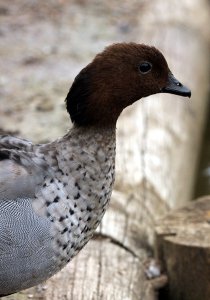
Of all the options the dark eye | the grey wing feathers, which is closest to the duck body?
the grey wing feathers

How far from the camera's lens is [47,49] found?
634 cm

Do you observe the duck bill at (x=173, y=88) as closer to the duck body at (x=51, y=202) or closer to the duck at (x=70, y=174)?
the duck at (x=70, y=174)

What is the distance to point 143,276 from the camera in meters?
3.95

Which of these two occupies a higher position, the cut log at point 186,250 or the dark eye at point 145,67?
the dark eye at point 145,67

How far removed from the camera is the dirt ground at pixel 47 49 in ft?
17.0

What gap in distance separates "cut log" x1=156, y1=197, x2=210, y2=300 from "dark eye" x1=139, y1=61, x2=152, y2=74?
32.1 inches

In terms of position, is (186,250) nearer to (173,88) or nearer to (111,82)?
(173,88)

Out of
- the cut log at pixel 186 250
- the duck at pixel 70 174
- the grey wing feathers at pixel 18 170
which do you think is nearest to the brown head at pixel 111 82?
the duck at pixel 70 174

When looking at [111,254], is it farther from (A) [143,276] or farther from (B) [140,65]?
(B) [140,65]

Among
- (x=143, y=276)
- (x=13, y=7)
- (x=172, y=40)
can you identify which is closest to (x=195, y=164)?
(x=172, y=40)

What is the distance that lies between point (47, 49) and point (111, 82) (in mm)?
3110

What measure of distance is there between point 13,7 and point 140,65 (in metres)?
4.19

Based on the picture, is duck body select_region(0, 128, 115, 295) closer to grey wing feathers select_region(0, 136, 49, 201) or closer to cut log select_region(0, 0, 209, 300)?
grey wing feathers select_region(0, 136, 49, 201)

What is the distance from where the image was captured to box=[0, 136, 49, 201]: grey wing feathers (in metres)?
3.17
